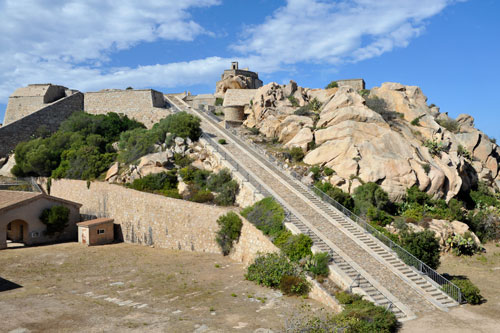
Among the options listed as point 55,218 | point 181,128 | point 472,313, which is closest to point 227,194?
point 181,128

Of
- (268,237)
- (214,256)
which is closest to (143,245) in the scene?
(214,256)

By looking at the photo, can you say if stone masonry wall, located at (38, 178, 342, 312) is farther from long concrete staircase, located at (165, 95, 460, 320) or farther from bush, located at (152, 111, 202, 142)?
bush, located at (152, 111, 202, 142)

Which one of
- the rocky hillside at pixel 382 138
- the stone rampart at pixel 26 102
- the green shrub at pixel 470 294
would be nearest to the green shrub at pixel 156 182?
the rocky hillside at pixel 382 138

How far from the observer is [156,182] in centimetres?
3203

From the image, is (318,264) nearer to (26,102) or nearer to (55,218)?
(55,218)

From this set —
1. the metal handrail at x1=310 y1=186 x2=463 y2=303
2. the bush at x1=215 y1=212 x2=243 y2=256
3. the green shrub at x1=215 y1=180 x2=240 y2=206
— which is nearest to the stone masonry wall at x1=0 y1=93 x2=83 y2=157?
the green shrub at x1=215 y1=180 x2=240 y2=206

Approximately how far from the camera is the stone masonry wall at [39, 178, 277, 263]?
2494cm

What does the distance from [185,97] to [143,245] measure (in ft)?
118

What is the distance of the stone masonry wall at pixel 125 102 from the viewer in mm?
50237

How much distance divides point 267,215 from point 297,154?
481 inches

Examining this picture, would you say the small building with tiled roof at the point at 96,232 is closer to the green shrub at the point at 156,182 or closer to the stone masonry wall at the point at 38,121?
the green shrub at the point at 156,182

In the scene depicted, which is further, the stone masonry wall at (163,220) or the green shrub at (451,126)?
the green shrub at (451,126)

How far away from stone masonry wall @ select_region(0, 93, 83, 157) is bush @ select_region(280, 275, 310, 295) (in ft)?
126

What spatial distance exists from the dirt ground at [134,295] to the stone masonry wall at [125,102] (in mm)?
25806
